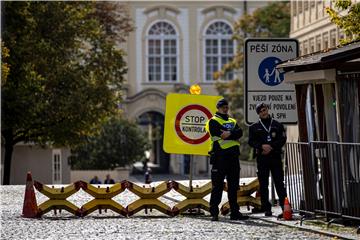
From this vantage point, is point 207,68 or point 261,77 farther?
point 207,68

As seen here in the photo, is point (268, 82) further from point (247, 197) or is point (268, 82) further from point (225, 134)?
point (225, 134)

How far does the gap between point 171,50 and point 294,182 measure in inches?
2738

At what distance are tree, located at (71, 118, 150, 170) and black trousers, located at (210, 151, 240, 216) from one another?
48628 millimetres

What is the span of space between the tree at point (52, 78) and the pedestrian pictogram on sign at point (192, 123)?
2437 cm

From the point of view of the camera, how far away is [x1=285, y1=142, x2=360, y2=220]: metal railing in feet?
53.0

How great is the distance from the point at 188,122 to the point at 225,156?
3.48m

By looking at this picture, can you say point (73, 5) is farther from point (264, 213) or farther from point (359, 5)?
point (264, 213)

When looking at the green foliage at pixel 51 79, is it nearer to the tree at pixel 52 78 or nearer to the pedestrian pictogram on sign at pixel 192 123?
the tree at pixel 52 78

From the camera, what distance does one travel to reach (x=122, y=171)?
6544 centimetres

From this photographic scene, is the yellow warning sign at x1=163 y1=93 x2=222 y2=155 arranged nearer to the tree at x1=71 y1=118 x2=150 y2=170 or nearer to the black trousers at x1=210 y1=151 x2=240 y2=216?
the black trousers at x1=210 y1=151 x2=240 y2=216

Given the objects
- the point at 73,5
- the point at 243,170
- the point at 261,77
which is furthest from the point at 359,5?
the point at 243,170

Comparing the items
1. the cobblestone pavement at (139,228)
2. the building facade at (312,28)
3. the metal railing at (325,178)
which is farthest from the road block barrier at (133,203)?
the building facade at (312,28)

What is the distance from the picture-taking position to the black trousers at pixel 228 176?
18661 mm

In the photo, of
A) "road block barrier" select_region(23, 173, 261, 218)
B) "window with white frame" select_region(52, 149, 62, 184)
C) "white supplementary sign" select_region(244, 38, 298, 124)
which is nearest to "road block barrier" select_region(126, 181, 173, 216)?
"road block barrier" select_region(23, 173, 261, 218)
